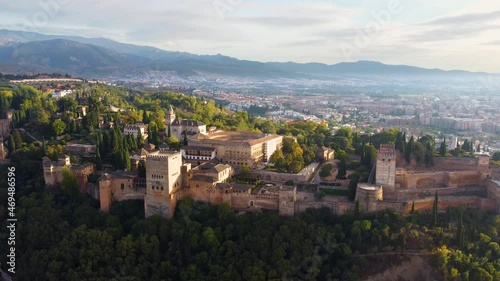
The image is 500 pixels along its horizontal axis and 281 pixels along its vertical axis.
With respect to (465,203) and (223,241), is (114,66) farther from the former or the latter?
(465,203)

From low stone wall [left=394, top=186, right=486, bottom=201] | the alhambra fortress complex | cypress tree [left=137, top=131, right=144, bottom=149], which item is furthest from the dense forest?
cypress tree [left=137, top=131, right=144, bottom=149]

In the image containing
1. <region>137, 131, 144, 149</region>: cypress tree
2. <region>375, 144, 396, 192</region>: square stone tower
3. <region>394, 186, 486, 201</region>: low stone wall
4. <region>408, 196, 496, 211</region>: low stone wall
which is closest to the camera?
<region>408, 196, 496, 211</region>: low stone wall

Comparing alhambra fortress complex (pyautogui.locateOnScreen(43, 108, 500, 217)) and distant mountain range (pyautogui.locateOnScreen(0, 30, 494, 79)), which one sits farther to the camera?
distant mountain range (pyautogui.locateOnScreen(0, 30, 494, 79))

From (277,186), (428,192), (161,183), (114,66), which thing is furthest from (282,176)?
(114,66)

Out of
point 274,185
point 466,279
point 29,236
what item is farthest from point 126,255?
point 466,279

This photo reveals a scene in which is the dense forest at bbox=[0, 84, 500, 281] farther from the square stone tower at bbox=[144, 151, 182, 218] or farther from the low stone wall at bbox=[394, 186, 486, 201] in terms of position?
the low stone wall at bbox=[394, 186, 486, 201]

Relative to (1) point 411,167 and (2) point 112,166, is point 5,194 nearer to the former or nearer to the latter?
(2) point 112,166

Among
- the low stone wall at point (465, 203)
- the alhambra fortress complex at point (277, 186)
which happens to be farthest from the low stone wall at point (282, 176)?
the low stone wall at point (465, 203)
